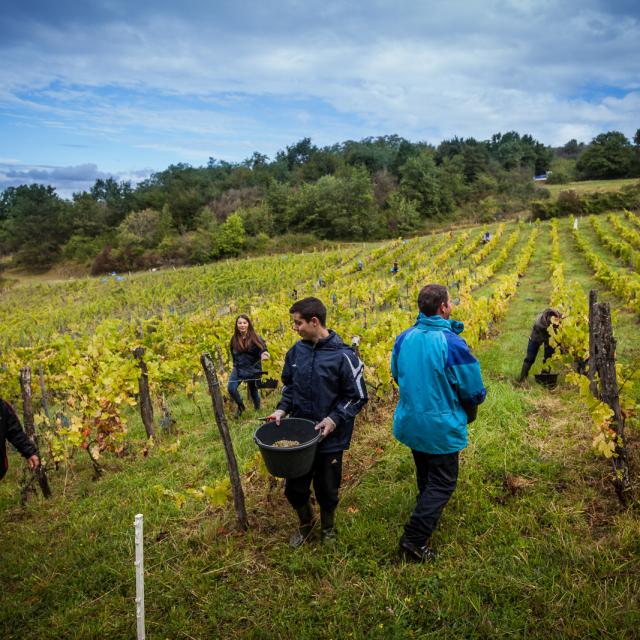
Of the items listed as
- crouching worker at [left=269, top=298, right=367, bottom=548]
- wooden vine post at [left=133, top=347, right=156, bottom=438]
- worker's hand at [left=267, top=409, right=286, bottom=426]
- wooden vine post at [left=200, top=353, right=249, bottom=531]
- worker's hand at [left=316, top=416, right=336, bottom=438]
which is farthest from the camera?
wooden vine post at [left=133, top=347, right=156, bottom=438]

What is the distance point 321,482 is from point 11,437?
245 centimetres

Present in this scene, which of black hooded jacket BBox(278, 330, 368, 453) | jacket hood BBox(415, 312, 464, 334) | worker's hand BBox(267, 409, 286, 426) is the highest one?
jacket hood BBox(415, 312, 464, 334)

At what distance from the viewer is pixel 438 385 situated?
2621 mm

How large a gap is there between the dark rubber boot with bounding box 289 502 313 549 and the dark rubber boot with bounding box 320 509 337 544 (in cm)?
9

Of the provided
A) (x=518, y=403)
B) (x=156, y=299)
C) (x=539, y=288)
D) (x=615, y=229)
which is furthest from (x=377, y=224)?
(x=518, y=403)

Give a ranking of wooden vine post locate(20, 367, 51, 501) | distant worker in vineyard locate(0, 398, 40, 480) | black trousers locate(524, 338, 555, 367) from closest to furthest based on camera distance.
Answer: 1. distant worker in vineyard locate(0, 398, 40, 480)
2. wooden vine post locate(20, 367, 51, 501)
3. black trousers locate(524, 338, 555, 367)

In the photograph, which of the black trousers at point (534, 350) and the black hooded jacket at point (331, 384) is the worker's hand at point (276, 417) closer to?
the black hooded jacket at point (331, 384)

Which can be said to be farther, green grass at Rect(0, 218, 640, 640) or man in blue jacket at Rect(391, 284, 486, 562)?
man in blue jacket at Rect(391, 284, 486, 562)

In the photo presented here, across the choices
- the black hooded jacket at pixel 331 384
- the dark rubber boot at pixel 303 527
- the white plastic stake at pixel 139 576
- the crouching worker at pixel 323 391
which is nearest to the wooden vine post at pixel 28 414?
the white plastic stake at pixel 139 576

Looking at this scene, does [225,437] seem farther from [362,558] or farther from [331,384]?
[362,558]

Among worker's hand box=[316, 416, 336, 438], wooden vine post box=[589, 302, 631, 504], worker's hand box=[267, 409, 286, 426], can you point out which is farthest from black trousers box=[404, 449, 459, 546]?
wooden vine post box=[589, 302, 631, 504]

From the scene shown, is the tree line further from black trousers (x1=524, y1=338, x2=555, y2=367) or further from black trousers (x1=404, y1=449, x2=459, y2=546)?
black trousers (x1=404, y1=449, x2=459, y2=546)

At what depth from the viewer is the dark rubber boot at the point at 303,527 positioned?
3041 millimetres

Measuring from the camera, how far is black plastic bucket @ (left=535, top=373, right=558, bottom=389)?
5727 mm
